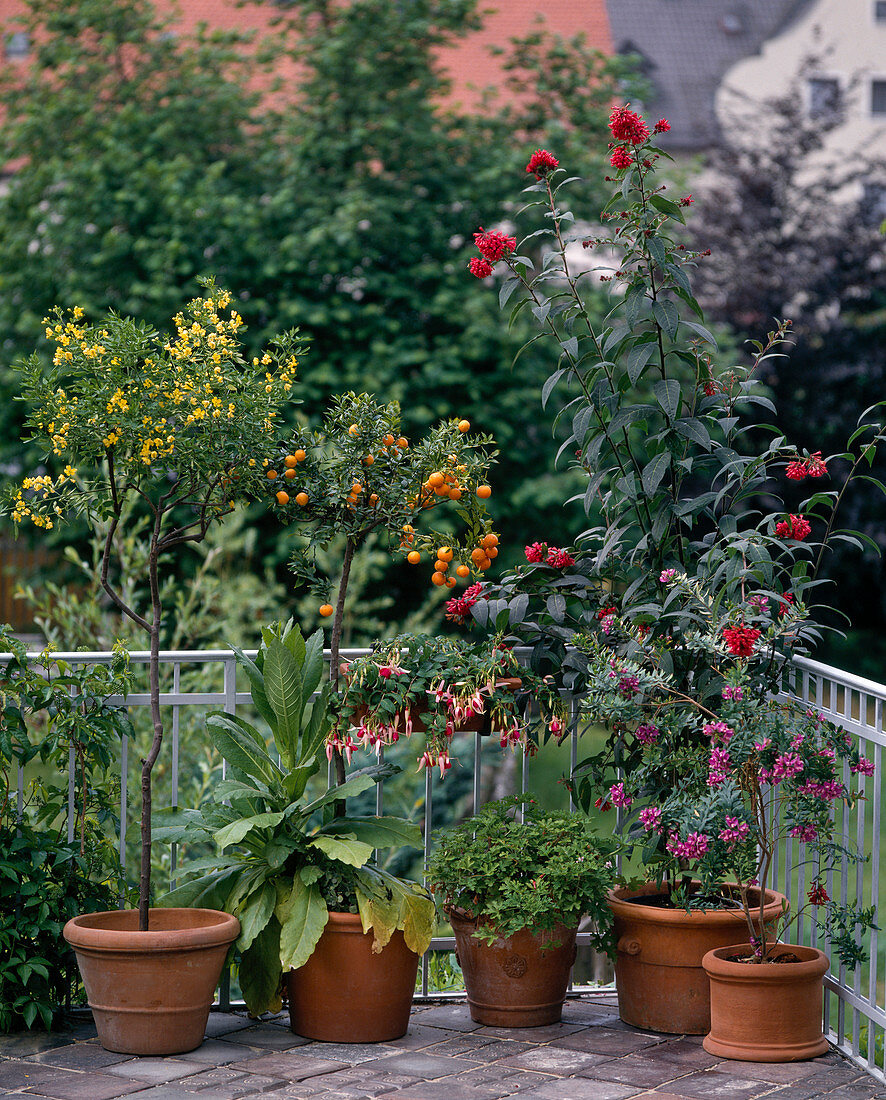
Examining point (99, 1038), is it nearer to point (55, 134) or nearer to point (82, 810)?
point (82, 810)

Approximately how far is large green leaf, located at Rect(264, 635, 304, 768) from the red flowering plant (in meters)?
0.62

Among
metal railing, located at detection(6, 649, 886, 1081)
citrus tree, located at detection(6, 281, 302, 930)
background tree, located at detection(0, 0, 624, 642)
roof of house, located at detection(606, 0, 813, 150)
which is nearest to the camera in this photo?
metal railing, located at detection(6, 649, 886, 1081)

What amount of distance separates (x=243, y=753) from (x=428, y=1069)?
1.06 meters

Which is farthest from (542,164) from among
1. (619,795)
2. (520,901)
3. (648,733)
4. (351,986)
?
(351,986)

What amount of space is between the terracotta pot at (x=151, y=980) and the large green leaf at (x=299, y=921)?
0.15 metres

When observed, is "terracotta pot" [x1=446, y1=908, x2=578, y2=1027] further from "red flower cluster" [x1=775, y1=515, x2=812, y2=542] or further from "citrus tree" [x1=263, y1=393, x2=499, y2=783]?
"red flower cluster" [x1=775, y1=515, x2=812, y2=542]

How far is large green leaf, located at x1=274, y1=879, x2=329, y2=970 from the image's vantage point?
12.2 ft

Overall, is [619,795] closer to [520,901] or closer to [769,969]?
[520,901]

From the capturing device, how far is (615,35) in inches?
Answer: 854

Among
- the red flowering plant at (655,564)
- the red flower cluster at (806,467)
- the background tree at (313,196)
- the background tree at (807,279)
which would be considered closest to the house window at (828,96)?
the background tree at (807,279)

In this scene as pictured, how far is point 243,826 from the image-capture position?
3713mm

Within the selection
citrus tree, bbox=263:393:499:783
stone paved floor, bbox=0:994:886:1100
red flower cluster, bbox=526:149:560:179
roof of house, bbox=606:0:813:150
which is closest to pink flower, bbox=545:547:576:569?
citrus tree, bbox=263:393:499:783

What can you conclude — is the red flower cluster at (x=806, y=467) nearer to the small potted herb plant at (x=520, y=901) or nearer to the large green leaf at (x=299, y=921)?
the small potted herb plant at (x=520, y=901)

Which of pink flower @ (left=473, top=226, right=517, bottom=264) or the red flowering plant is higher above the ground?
pink flower @ (left=473, top=226, right=517, bottom=264)
